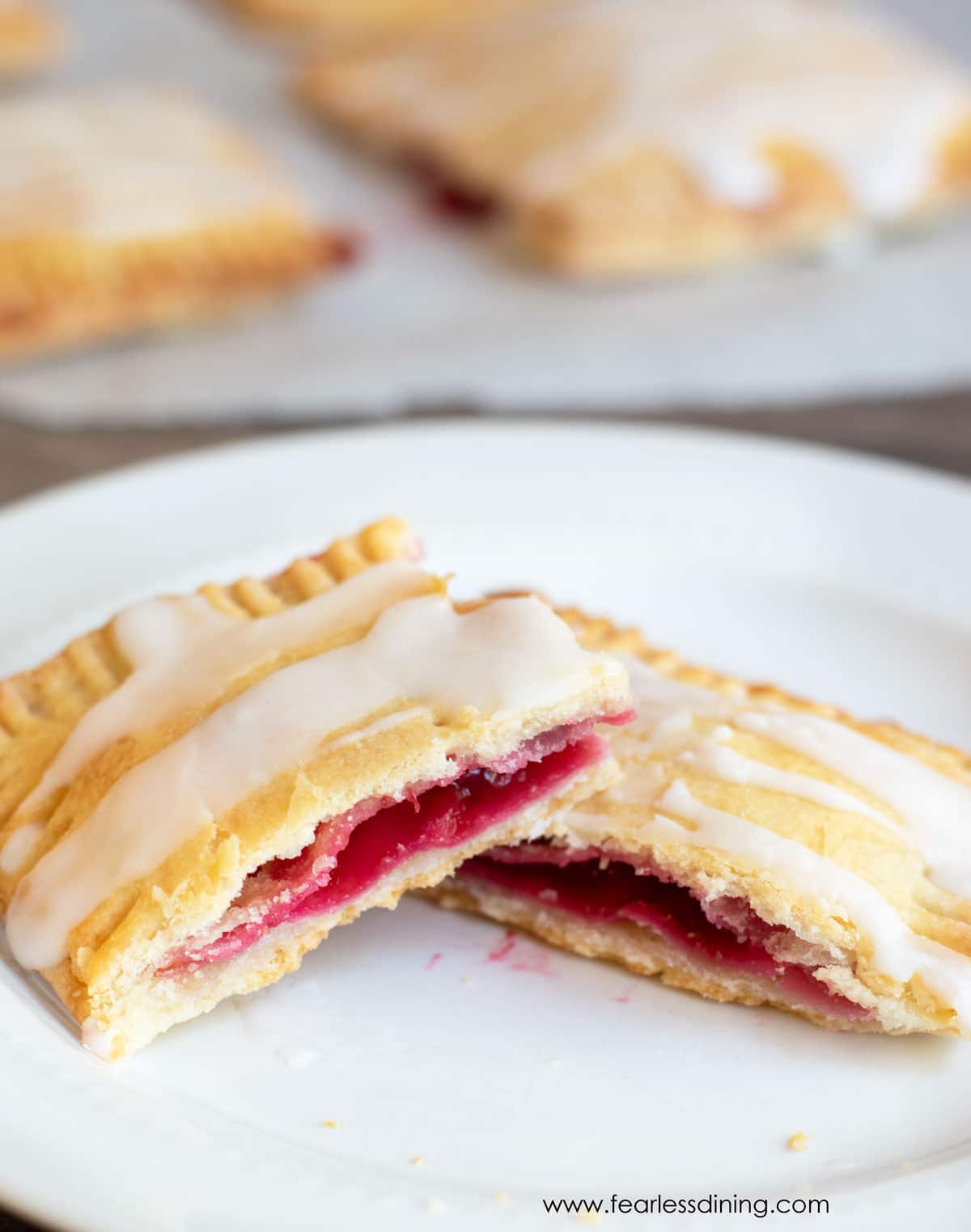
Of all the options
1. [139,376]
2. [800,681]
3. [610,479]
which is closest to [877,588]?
[800,681]

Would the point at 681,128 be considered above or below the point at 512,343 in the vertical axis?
above

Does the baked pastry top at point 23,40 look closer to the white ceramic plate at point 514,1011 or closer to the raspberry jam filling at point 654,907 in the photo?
the white ceramic plate at point 514,1011

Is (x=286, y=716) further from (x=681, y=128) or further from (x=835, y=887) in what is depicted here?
(x=681, y=128)

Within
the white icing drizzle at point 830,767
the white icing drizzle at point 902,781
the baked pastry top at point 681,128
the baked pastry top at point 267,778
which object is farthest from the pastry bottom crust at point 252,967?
the baked pastry top at point 681,128

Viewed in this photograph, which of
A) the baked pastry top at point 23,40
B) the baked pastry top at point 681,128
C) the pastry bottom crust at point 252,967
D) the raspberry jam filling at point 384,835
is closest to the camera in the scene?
the pastry bottom crust at point 252,967

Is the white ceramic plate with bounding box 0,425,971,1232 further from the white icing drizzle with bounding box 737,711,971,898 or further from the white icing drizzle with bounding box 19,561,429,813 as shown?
the white icing drizzle with bounding box 19,561,429,813

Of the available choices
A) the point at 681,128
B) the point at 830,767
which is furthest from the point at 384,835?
the point at 681,128
